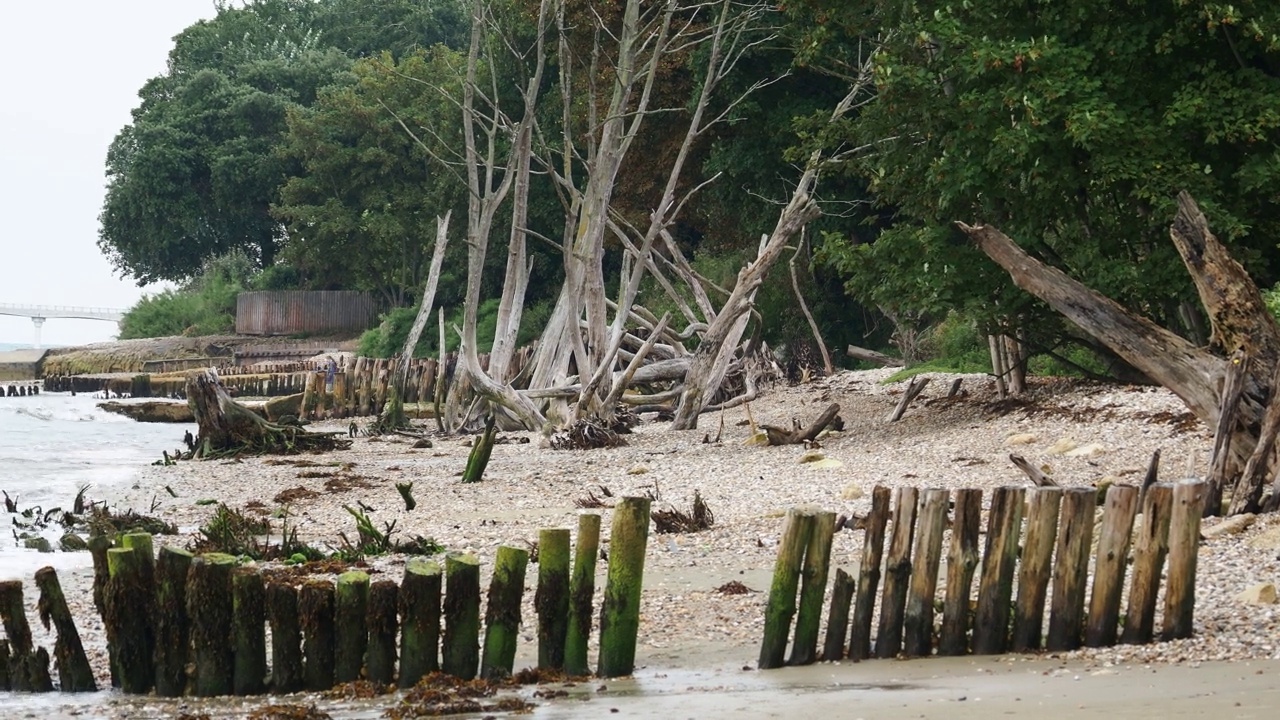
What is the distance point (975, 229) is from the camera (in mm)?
13430

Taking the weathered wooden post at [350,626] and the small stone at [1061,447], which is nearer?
the weathered wooden post at [350,626]

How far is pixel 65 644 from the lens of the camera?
7.13m

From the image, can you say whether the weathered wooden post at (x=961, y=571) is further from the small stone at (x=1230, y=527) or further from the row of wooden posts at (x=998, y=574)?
the small stone at (x=1230, y=527)

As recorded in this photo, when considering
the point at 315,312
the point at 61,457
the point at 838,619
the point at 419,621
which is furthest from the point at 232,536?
the point at 315,312

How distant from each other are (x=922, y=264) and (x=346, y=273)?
47782 mm

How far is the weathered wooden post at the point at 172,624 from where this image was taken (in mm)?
6996

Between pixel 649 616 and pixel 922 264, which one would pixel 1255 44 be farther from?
pixel 649 616

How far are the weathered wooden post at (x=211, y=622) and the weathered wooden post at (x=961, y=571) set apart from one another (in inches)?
132

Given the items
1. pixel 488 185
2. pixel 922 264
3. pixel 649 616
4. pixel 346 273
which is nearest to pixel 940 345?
pixel 488 185

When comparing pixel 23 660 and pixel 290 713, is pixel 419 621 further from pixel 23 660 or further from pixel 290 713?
pixel 23 660

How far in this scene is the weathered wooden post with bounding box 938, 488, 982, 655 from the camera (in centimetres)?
682

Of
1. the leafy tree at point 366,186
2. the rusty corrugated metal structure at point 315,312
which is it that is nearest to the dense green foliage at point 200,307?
the rusty corrugated metal structure at point 315,312

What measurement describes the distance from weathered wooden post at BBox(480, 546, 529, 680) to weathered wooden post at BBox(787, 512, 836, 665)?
1300 mm

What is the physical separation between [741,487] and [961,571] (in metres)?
7.12
